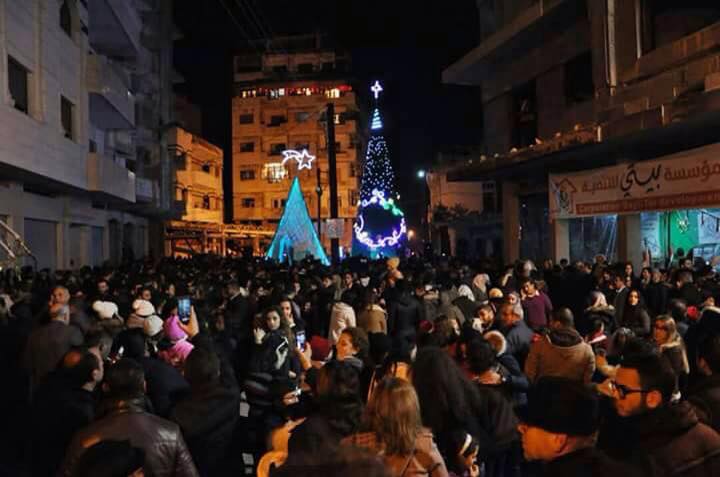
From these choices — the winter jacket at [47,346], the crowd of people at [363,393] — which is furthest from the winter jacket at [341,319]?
the winter jacket at [47,346]

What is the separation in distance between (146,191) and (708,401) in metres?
30.3

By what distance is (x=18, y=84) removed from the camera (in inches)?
698

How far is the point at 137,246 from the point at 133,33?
12711 mm

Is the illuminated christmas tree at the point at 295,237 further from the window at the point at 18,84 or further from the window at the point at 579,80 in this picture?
the window at the point at 579,80

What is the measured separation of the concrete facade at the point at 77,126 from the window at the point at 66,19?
4 cm

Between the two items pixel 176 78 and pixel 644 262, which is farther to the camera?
pixel 176 78

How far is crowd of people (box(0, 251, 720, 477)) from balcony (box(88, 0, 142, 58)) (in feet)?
63.9

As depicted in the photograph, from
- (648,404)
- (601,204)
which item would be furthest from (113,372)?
(601,204)

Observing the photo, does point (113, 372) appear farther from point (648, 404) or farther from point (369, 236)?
point (369, 236)

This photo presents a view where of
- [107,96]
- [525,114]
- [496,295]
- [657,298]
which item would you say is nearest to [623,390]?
[496,295]

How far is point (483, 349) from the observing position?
5.17m

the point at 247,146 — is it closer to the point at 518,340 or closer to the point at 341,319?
the point at 341,319

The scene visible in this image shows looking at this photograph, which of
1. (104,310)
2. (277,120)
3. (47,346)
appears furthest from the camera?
(277,120)

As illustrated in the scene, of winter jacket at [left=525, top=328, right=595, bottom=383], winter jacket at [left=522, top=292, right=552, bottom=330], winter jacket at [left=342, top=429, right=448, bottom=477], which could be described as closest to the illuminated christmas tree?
winter jacket at [left=522, top=292, right=552, bottom=330]
